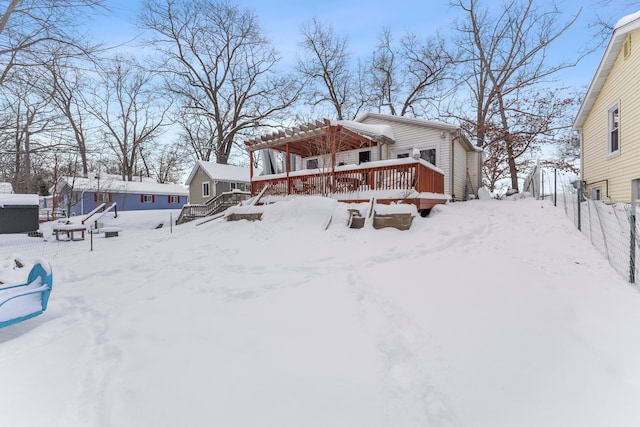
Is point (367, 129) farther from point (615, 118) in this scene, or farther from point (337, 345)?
point (337, 345)

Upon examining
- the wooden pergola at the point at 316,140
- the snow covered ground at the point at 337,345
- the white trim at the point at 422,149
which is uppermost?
the wooden pergola at the point at 316,140

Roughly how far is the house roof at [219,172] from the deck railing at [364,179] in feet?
44.2

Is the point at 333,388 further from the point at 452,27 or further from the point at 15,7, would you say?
the point at 452,27

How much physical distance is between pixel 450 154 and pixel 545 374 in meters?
10.2

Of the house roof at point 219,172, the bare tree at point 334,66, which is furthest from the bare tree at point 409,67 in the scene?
the house roof at point 219,172

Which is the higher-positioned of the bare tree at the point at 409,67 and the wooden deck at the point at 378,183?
the bare tree at the point at 409,67

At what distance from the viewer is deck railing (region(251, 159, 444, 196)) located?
7.56 m

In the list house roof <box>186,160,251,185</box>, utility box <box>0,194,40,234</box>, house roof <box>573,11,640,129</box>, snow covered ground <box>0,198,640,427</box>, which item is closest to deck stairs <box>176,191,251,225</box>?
utility box <box>0,194,40,234</box>

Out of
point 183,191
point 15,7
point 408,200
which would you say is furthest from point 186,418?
point 183,191

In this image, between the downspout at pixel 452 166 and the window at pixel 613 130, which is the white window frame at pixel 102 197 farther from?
the window at pixel 613 130

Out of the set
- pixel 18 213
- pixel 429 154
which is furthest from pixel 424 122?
pixel 18 213

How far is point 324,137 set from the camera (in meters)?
10.6

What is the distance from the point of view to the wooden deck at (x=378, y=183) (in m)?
7.50

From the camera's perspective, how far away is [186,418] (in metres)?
1.65
